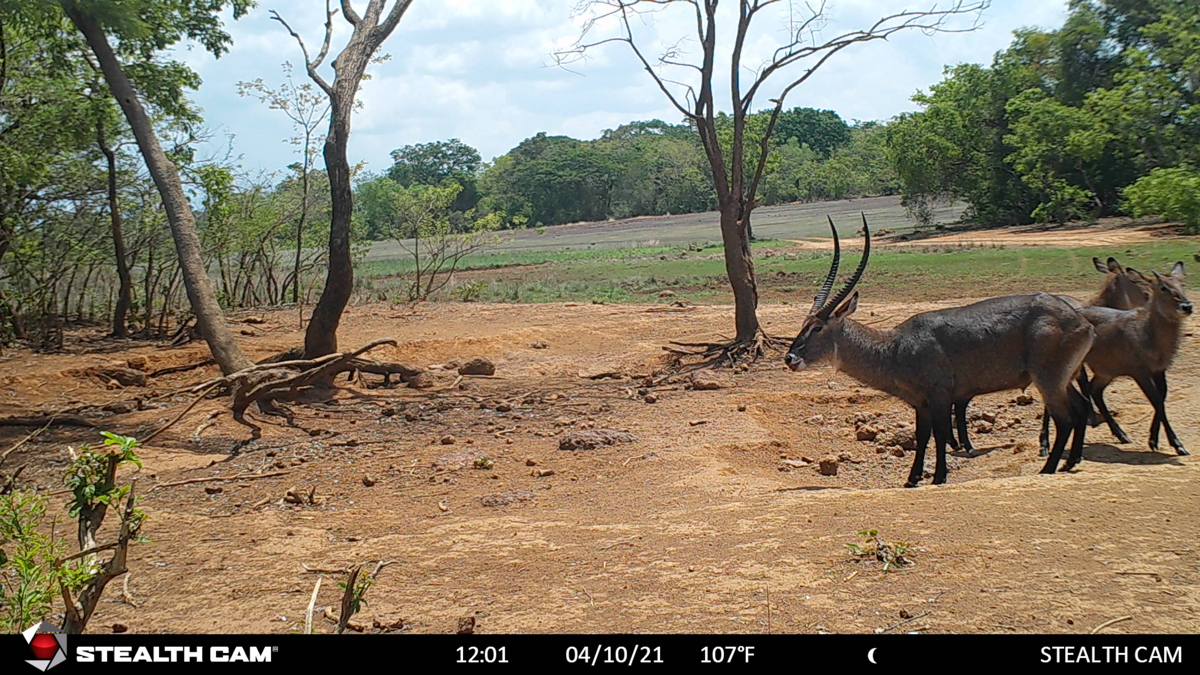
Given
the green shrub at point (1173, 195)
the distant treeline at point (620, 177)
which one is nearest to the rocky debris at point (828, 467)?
the green shrub at point (1173, 195)

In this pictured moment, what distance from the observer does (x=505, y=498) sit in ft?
24.1

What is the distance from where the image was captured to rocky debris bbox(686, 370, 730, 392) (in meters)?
11.7

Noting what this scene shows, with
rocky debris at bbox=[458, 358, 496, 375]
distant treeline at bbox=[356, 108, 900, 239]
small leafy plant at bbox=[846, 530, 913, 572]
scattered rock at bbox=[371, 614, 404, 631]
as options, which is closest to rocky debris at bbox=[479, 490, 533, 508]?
scattered rock at bbox=[371, 614, 404, 631]

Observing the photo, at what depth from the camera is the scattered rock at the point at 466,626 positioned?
14.3 feet

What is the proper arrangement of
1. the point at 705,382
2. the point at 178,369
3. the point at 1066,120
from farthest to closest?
the point at 1066,120 → the point at 178,369 → the point at 705,382

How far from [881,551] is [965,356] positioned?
3.39m

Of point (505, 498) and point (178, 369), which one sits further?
point (178, 369)

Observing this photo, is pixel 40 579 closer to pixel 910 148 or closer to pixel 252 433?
pixel 252 433

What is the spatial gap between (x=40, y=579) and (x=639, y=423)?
6.66 m

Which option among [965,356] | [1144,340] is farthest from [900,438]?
[1144,340]
